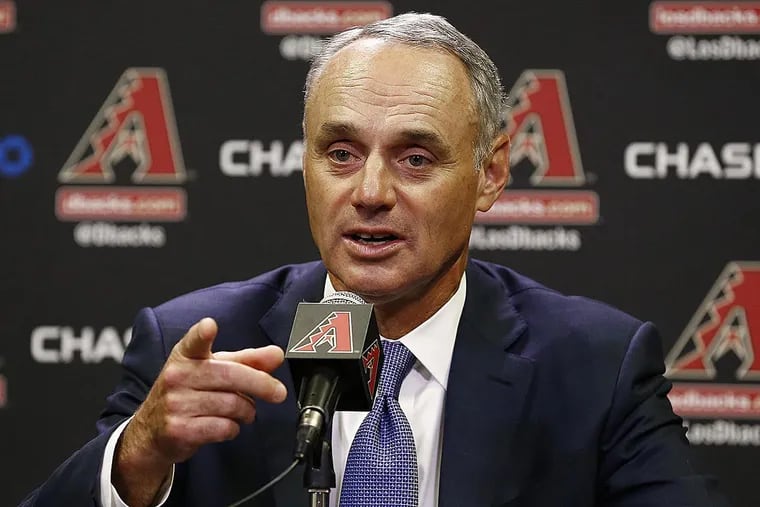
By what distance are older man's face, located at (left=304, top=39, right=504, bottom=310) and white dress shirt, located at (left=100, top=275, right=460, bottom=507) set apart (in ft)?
0.40

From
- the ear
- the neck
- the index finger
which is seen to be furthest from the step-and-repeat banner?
the index finger

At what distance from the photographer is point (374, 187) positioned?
2.10 m

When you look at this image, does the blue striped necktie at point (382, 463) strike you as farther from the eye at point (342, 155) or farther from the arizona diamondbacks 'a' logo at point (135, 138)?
the arizona diamondbacks 'a' logo at point (135, 138)

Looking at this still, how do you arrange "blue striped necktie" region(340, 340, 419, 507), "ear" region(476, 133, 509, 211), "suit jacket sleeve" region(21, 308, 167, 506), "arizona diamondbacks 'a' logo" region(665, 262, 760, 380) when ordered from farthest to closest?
1. "arizona diamondbacks 'a' logo" region(665, 262, 760, 380)
2. "ear" region(476, 133, 509, 211)
3. "blue striped necktie" region(340, 340, 419, 507)
4. "suit jacket sleeve" region(21, 308, 167, 506)

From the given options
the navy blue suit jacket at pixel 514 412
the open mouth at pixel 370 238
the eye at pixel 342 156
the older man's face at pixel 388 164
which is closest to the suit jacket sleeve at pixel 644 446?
the navy blue suit jacket at pixel 514 412

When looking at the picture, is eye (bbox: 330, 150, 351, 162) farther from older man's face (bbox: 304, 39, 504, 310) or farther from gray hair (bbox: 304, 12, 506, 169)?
gray hair (bbox: 304, 12, 506, 169)

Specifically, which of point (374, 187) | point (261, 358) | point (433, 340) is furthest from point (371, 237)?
point (261, 358)

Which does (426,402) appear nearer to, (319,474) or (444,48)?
(444,48)

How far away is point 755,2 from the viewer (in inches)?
141

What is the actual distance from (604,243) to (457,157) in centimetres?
149

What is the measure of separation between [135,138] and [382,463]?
201 centimetres

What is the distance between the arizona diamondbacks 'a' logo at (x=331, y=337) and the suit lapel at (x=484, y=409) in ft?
2.37

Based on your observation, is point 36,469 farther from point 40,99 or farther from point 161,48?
point 161,48

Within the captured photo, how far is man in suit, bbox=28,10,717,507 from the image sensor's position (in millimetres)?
2137
